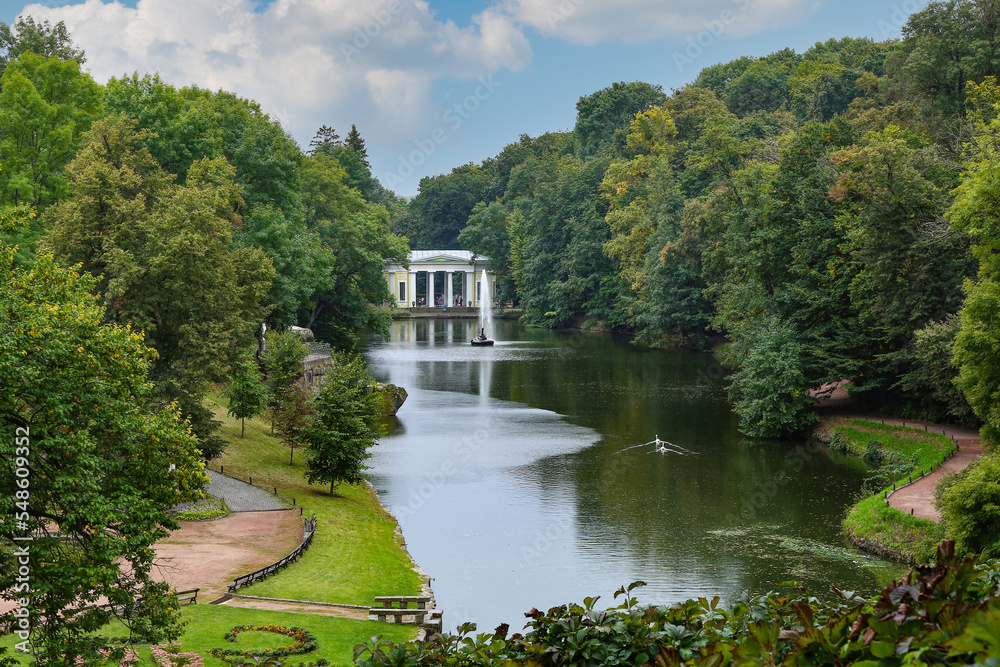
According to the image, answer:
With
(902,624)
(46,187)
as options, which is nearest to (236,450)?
(46,187)

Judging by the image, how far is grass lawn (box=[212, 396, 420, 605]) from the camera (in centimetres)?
1928

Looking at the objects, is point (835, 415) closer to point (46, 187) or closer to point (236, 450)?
point (236, 450)

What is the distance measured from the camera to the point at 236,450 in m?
32.0

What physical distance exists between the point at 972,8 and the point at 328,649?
4429 centimetres

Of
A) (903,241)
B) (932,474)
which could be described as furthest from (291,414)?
(903,241)

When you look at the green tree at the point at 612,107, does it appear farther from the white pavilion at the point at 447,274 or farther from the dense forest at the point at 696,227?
the dense forest at the point at 696,227

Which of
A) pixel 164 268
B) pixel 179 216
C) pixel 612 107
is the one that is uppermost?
pixel 612 107

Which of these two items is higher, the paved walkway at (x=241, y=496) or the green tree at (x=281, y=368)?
the green tree at (x=281, y=368)

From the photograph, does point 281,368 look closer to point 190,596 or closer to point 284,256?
point 284,256

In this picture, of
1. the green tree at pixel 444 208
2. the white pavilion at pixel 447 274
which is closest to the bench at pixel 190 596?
the white pavilion at pixel 447 274

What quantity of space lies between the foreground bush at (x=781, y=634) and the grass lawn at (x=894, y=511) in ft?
50.7

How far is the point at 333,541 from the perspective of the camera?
22.8m

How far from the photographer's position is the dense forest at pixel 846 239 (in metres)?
30.3

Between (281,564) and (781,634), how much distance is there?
1714 centimetres
